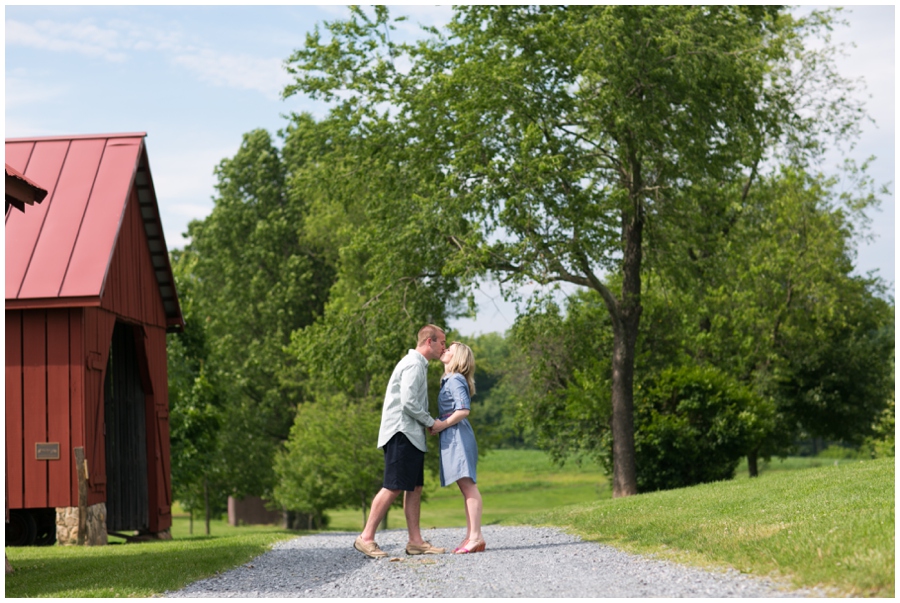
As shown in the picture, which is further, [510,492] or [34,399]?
[510,492]

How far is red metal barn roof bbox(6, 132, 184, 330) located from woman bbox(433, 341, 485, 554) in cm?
711

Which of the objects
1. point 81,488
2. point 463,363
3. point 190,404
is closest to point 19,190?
point 463,363

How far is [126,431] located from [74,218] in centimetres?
428

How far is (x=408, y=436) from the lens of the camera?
9.63m

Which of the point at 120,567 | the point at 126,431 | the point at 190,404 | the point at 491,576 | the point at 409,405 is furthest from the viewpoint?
the point at 190,404

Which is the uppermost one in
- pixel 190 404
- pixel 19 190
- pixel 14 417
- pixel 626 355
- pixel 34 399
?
pixel 19 190

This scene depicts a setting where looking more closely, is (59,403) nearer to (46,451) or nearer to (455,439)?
(46,451)

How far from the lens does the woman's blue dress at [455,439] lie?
384 inches

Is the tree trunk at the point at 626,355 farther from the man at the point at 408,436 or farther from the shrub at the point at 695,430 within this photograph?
the man at the point at 408,436

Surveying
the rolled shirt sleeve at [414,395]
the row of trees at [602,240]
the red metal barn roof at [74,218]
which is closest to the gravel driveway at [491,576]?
the rolled shirt sleeve at [414,395]

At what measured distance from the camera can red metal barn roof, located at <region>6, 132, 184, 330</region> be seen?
48.8 feet

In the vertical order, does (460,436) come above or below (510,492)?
above

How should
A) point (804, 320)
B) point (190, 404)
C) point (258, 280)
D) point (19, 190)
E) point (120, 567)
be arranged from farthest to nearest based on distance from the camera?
point (258, 280) < point (804, 320) < point (190, 404) < point (120, 567) < point (19, 190)

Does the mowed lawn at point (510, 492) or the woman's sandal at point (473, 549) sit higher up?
the woman's sandal at point (473, 549)
